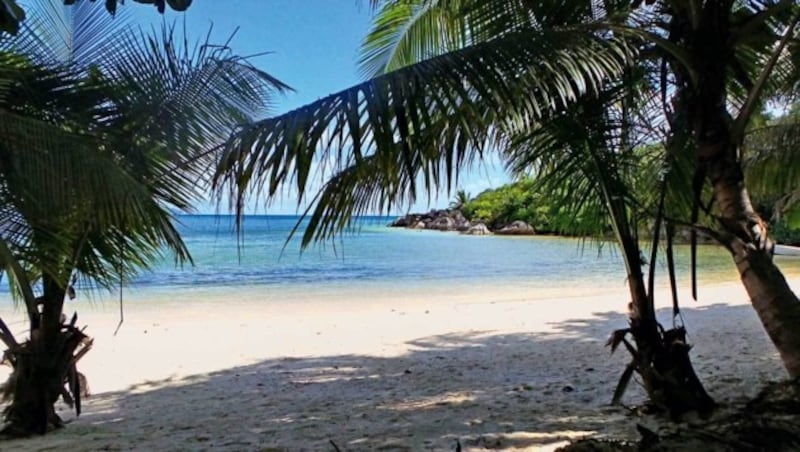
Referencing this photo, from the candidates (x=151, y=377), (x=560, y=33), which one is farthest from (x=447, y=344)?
(x=560, y=33)

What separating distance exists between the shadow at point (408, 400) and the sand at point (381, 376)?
0.05ft

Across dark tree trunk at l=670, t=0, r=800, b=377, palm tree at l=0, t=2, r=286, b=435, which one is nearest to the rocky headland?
dark tree trunk at l=670, t=0, r=800, b=377

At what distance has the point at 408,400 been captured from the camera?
13.1 feet

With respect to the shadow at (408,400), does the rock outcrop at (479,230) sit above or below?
above

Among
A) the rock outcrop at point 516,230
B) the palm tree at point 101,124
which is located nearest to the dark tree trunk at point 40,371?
the palm tree at point 101,124

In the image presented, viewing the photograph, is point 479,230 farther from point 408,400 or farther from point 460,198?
point 408,400

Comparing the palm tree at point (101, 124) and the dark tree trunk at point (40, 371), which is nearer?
the palm tree at point (101, 124)

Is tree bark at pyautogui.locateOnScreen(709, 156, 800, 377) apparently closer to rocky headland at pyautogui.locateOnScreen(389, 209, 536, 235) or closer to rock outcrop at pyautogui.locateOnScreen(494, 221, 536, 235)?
rocky headland at pyautogui.locateOnScreen(389, 209, 536, 235)

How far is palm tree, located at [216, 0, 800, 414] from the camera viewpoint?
2.01 metres

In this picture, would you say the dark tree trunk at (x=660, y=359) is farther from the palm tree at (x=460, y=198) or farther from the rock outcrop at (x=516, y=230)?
the rock outcrop at (x=516, y=230)

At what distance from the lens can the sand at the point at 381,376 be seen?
3.20 meters

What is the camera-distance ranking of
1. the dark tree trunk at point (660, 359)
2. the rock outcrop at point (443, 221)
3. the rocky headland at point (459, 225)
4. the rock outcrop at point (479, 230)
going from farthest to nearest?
1. the rock outcrop at point (443, 221)
2. the rock outcrop at point (479, 230)
3. the rocky headland at point (459, 225)
4. the dark tree trunk at point (660, 359)

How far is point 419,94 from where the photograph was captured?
2.04 m

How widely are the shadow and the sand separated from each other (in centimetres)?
1
